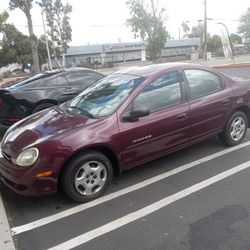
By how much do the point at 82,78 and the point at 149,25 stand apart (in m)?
39.8

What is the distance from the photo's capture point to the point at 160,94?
16.1ft

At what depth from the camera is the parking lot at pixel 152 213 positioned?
3.43 meters

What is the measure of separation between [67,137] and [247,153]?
2.91 meters

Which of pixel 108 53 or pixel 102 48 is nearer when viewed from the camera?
pixel 102 48

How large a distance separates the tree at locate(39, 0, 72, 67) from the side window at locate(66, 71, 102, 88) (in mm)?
46076

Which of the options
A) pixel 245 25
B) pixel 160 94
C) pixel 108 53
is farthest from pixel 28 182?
pixel 245 25

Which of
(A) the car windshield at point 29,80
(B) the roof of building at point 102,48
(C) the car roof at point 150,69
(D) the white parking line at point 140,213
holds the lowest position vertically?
(B) the roof of building at point 102,48

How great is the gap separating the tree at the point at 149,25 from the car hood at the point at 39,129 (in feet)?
142

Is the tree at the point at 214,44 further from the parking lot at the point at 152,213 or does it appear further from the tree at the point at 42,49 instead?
the parking lot at the point at 152,213

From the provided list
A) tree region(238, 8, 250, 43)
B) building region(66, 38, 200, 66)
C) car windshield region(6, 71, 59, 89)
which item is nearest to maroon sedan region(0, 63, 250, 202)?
car windshield region(6, 71, 59, 89)

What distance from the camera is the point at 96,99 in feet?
16.2

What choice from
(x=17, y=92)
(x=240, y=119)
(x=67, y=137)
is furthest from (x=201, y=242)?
(x=17, y=92)

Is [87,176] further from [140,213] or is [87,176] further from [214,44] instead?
[214,44]

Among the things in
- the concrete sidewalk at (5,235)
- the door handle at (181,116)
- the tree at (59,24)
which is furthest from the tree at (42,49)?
the concrete sidewalk at (5,235)
